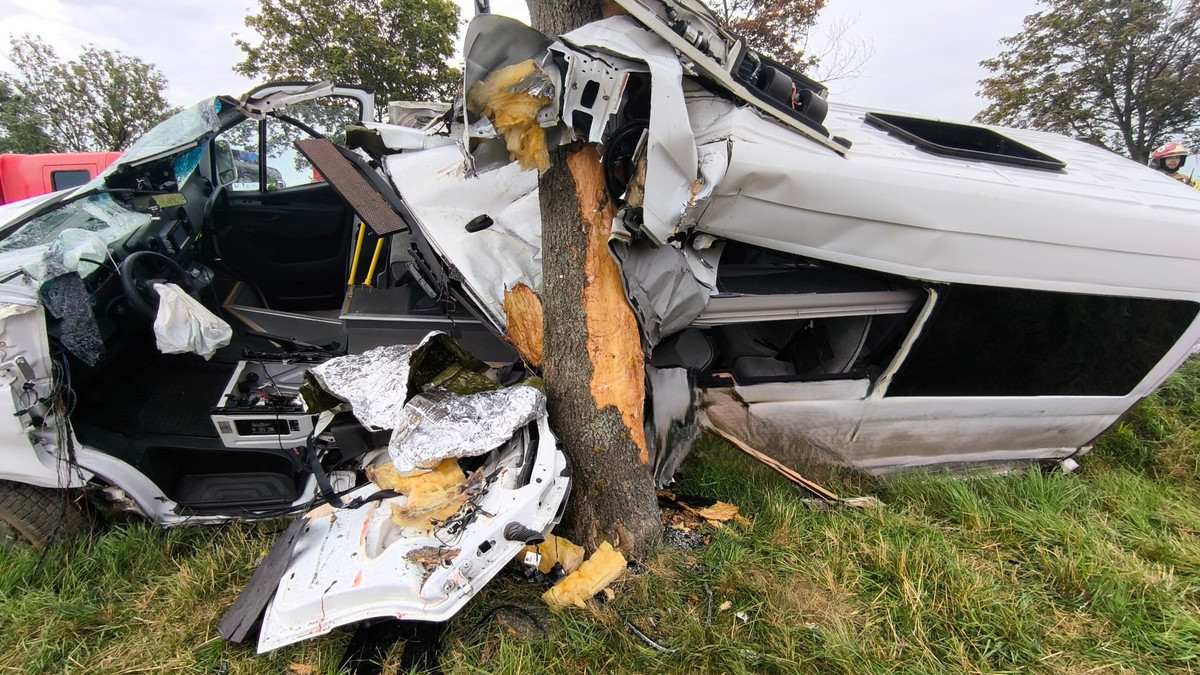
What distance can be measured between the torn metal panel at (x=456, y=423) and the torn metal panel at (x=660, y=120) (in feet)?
2.60

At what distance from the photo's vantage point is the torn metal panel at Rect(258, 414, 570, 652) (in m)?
1.77

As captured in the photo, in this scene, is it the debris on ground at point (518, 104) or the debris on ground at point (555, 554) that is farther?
the debris on ground at point (555, 554)

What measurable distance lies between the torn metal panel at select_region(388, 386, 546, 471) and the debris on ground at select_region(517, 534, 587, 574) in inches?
21.0

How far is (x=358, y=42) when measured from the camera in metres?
13.3

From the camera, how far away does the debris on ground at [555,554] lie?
2227mm

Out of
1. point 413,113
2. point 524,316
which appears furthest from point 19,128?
point 524,316

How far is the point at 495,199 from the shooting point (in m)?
2.95

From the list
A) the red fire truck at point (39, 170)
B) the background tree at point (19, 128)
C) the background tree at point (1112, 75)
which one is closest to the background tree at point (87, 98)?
the background tree at point (19, 128)

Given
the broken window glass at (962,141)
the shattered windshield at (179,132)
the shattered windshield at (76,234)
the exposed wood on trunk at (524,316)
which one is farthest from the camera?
→ the shattered windshield at (179,132)

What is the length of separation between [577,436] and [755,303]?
905mm

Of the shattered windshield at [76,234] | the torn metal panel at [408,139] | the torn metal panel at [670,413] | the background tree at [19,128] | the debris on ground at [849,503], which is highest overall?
the torn metal panel at [408,139]

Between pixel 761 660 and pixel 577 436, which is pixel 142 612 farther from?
pixel 761 660

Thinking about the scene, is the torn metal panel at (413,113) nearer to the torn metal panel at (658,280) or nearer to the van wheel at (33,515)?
the torn metal panel at (658,280)

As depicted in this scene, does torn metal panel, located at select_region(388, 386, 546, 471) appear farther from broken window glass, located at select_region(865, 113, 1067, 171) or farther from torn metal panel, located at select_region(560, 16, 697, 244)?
broken window glass, located at select_region(865, 113, 1067, 171)
